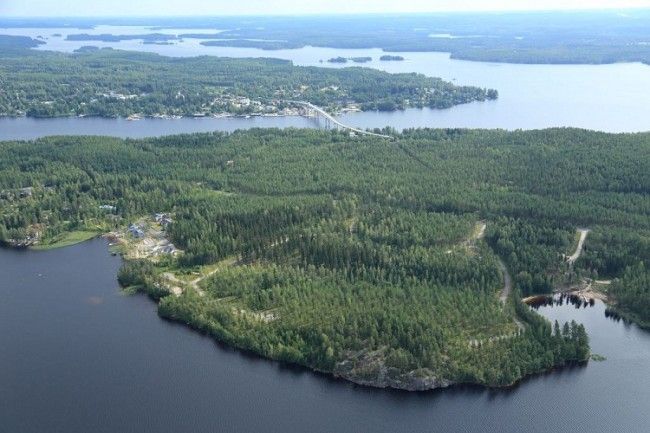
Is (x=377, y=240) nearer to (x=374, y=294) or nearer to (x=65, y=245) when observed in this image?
(x=374, y=294)

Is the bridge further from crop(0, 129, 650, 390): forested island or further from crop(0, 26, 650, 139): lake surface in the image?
crop(0, 129, 650, 390): forested island

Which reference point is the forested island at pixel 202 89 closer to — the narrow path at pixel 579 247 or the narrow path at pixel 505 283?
the narrow path at pixel 579 247

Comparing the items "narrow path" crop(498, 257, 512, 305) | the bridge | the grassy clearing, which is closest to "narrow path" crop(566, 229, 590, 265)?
"narrow path" crop(498, 257, 512, 305)

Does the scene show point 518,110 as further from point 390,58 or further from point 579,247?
point 390,58

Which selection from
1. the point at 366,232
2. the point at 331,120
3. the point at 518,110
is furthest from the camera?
the point at 518,110

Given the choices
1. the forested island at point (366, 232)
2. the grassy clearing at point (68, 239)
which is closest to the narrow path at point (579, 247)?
the forested island at point (366, 232)

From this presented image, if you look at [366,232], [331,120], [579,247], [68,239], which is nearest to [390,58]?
[331,120]

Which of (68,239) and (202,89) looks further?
(202,89)
